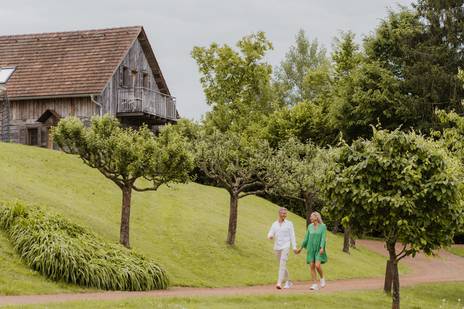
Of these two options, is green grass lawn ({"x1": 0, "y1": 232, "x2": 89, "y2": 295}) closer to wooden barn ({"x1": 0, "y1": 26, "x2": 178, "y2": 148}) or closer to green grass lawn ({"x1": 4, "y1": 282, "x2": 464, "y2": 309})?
green grass lawn ({"x1": 4, "y1": 282, "x2": 464, "y2": 309})

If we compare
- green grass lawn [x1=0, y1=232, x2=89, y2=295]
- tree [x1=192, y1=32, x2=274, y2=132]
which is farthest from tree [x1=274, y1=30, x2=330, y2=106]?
green grass lawn [x1=0, y1=232, x2=89, y2=295]

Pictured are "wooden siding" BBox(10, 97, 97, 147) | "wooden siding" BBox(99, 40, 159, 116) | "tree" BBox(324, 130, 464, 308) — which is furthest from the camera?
"wooden siding" BBox(99, 40, 159, 116)

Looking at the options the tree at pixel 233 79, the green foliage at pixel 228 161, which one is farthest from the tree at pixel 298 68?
the green foliage at pixel 228 161

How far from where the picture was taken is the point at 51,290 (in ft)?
67.9

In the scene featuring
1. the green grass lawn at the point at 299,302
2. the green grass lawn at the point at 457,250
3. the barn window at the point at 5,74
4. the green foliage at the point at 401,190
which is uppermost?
the barn window at the point at 5,74

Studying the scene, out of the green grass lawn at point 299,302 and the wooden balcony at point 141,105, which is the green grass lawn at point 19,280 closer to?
the green grass lawn at point 299,302

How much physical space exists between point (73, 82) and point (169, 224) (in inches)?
684

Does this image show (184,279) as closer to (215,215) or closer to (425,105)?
(215,215)

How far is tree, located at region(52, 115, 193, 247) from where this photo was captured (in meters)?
26.4

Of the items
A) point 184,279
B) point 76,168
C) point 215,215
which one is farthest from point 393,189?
point 76,168

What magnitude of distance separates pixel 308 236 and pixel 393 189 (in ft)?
14.1

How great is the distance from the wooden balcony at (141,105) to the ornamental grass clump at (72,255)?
24938mm

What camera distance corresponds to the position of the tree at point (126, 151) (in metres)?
26.4

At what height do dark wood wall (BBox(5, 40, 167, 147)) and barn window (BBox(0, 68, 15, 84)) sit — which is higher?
barn window (BBox(0, 68, 15, 84))
